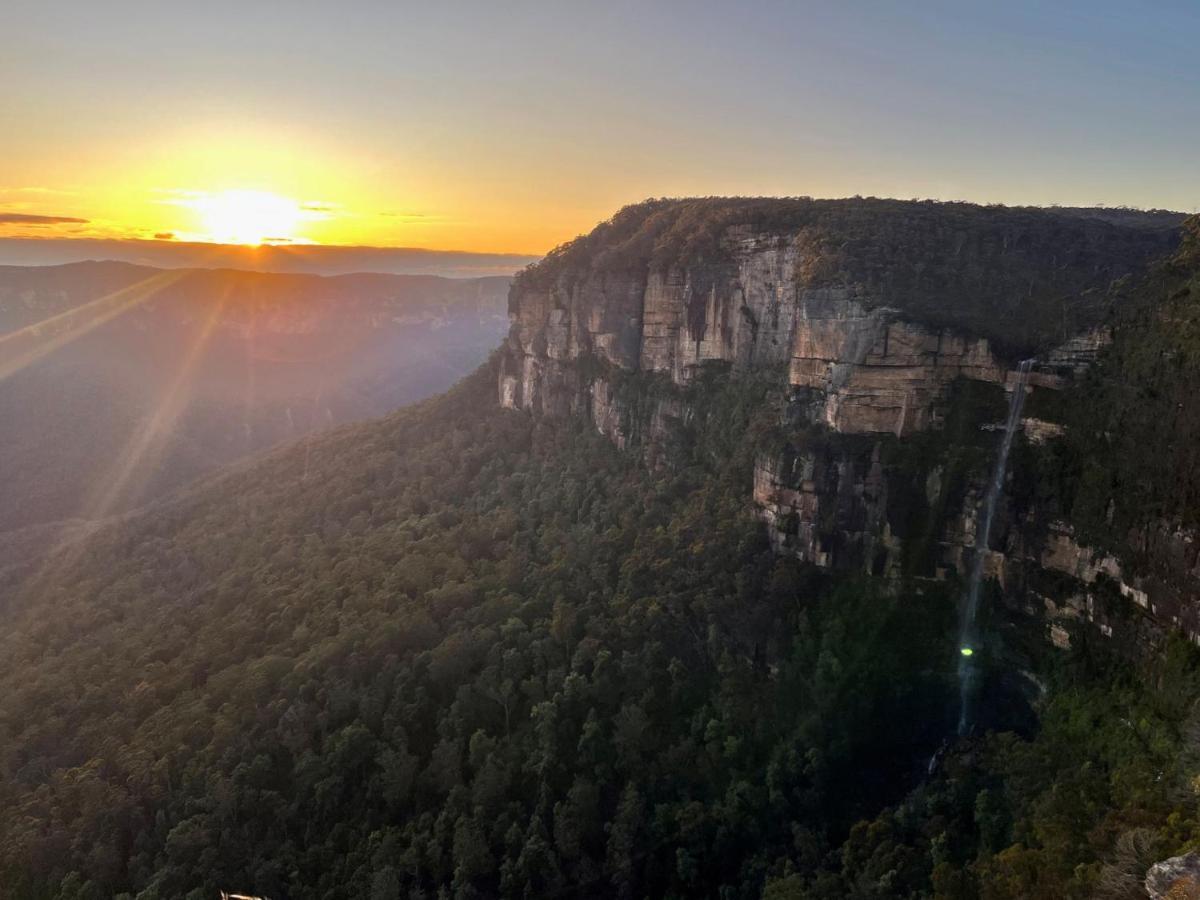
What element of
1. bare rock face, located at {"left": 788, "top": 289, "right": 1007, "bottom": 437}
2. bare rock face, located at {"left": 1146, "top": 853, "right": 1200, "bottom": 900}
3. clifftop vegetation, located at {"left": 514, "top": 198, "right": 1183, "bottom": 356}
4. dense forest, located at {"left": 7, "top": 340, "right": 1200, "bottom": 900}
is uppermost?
clifftop vegetation, located at {"left": 514, "top": 198, "right": 1183, "bottom": 356}

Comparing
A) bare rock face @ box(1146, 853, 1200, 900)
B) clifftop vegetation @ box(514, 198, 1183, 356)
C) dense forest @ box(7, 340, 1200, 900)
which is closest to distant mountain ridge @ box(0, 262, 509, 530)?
dense forest @ box(7, 340, 1200, 900)

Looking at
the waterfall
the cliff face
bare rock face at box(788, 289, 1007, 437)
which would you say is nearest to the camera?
→ the cliff face

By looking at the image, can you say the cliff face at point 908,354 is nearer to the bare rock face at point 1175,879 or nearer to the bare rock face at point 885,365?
the bare rock face at point 885,365

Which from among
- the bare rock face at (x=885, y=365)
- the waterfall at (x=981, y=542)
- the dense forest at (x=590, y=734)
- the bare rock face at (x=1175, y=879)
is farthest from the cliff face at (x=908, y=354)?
the bare rock face at (x=1175, y=879)

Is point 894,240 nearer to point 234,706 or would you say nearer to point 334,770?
point 334,770

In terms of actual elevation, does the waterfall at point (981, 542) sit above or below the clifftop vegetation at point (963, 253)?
below

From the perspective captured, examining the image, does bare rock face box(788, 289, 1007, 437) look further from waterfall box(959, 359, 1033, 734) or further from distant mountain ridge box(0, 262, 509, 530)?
distant mountain ridge box(0, 262, 509, 530)

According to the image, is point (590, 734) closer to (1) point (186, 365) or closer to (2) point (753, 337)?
(2) point (753, 337)

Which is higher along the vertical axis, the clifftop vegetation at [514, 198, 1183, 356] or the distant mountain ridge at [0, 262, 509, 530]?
the clifftop vegetation at [514, 198, 1183, 356]
